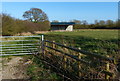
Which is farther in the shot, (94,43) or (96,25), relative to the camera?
(96,25)

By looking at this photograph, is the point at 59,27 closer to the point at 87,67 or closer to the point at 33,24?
the point at 33,24

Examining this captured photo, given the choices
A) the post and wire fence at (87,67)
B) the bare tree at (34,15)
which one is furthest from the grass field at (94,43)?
the bare tree at (34,15)

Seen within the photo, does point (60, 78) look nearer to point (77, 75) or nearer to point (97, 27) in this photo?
point (77, 75)

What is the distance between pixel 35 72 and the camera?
5383 millimetres

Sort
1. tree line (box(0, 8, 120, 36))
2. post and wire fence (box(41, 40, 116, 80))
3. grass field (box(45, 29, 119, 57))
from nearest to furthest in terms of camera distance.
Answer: post and wire fence (box(41, 40, 116, 80))
grass field (box(45, 29, 119, 57))
tree line (box(0, 8, 120, 36))

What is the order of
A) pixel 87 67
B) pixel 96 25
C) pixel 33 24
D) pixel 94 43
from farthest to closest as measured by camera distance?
pixel 96 25 → pixel 33 24 → pixel 94 43 → pixel 87 67

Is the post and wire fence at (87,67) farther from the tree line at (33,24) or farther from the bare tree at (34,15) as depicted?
the bare tree at (34,15)

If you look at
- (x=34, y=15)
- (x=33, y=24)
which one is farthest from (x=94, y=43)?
(x=34, y=15)

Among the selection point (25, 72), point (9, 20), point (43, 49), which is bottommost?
point (25, 72)

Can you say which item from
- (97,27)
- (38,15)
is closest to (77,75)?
(38,15)

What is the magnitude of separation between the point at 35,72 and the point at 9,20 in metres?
21.5

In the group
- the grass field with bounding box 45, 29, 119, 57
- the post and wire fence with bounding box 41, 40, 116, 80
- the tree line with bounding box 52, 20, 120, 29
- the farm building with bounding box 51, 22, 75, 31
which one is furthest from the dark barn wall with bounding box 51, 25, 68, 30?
the post and wire fence with bounding box 41, 40, 116, 80

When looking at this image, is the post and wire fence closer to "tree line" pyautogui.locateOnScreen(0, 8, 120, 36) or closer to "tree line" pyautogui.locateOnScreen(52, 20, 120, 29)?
"tree line" pyautogui.locateOnScreen(0, 8, 120, 36)

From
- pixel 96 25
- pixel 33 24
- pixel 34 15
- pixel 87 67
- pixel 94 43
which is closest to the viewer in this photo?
pixel 87 67
